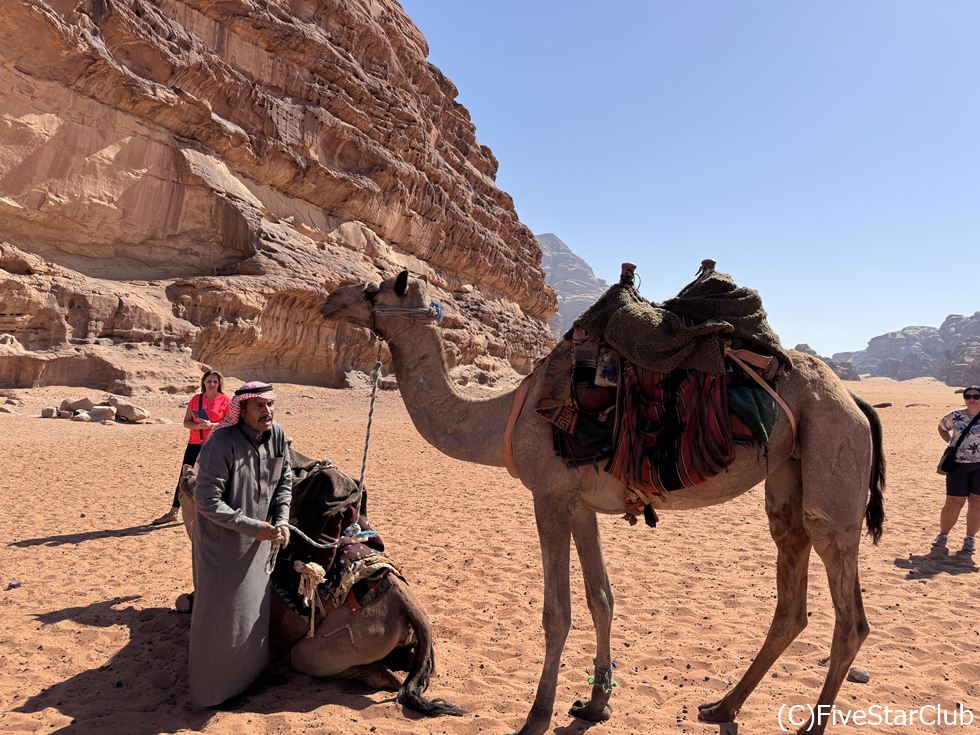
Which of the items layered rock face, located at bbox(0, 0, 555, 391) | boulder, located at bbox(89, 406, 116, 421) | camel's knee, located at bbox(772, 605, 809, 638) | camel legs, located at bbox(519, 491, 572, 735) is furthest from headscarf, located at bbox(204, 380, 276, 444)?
layered rock face, located at bbox(0, 0, 555, 391)

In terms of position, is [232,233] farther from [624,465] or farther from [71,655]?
[624,465]

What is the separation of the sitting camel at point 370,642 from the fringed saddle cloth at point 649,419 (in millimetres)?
1467

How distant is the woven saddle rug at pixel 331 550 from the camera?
3656mm

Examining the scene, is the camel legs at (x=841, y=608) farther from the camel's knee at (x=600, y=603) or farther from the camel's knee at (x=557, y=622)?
the camel's knee at (x=557, y=622)

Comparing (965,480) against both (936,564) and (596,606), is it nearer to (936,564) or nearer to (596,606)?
(936,564)

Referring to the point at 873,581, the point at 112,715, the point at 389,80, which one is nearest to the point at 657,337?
the point at 112,715

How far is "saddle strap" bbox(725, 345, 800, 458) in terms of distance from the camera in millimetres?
3281

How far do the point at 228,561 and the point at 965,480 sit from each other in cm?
822

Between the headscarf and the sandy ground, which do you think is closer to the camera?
the headscarf

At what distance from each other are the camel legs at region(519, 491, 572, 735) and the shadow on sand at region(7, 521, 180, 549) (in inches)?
234

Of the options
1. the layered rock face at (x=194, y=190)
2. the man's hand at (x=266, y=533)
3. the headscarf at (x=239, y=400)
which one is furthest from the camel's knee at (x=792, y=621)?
the layered rock face at (x=194, y=190)

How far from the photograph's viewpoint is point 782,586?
3.71 meters

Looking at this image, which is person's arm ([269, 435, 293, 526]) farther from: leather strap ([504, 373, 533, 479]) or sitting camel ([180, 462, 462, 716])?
leather strap ([504, 373, 533, 479])

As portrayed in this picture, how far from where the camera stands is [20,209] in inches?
726
